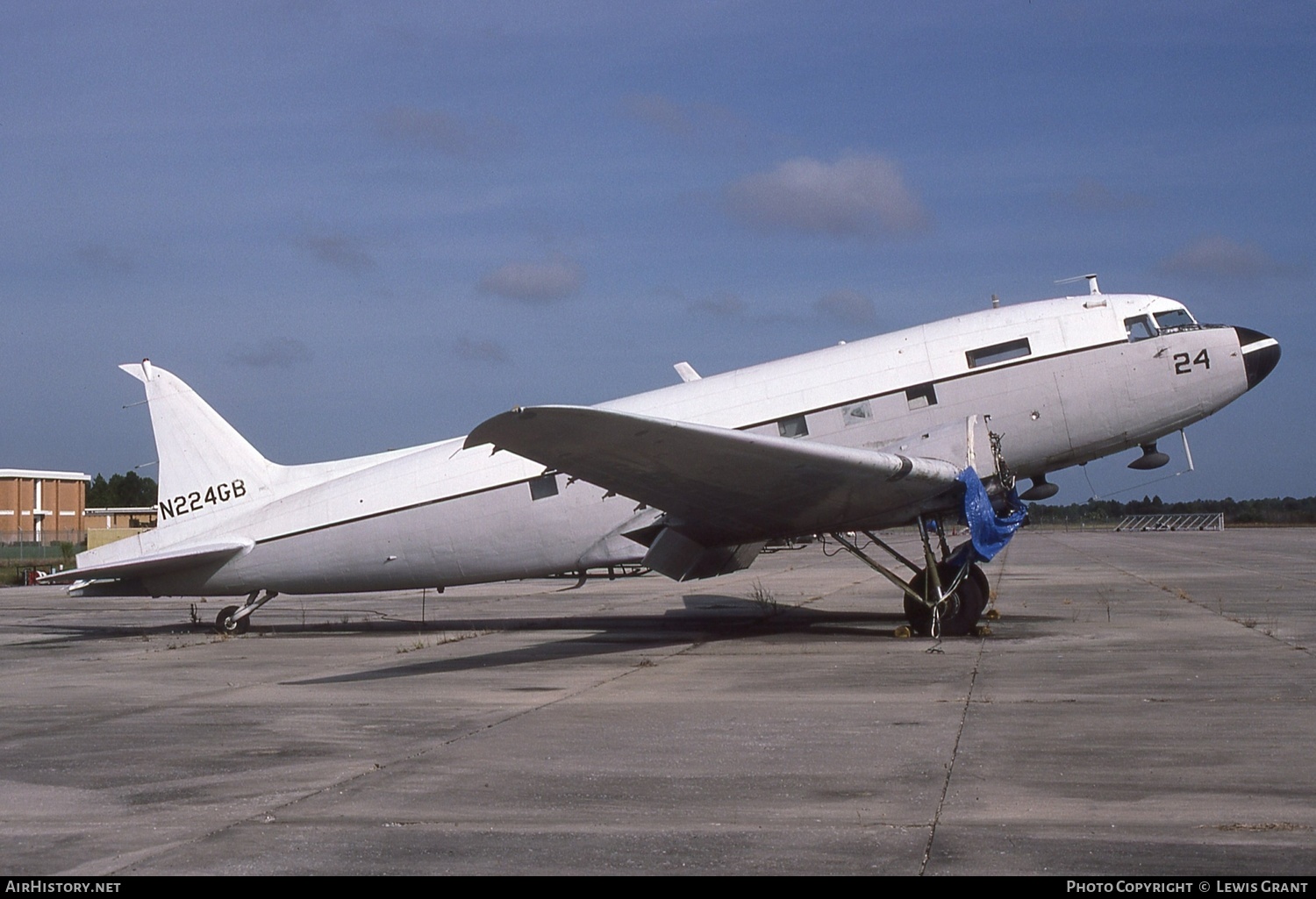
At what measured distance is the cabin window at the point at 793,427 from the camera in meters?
16.9

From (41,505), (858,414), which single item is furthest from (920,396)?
(41,505)

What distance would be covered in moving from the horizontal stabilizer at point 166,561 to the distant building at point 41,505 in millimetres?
66230

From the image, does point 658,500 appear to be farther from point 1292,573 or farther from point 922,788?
point 1292,573

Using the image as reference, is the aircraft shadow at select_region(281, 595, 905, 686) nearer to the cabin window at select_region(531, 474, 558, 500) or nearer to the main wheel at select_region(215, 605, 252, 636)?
the cabin window at select_region(531, 474, 558, 500)

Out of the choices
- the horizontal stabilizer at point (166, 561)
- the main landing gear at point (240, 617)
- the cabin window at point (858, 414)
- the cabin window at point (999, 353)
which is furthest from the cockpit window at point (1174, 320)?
the main landing gear at point (240, 617)

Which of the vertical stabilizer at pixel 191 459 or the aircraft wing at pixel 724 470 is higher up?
the vertical stabilizer at pixel 191 459

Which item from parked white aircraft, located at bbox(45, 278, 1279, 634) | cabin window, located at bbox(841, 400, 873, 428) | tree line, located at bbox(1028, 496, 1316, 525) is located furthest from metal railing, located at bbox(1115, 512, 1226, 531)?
cabin window, located at bbox(841, 400, 873, 428)

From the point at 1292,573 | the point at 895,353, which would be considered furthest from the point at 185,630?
the point at 1292,573

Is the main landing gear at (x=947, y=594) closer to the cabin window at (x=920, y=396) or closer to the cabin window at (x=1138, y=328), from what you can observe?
the cabin window at (x=920, y=396)

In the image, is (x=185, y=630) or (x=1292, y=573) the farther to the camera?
(x=1292, y=573)

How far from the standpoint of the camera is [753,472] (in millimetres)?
14219

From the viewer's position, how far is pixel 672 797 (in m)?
7.43

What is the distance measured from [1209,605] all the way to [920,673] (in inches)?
429
